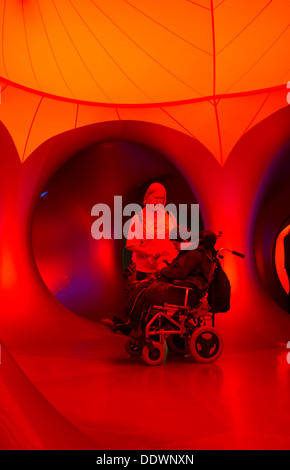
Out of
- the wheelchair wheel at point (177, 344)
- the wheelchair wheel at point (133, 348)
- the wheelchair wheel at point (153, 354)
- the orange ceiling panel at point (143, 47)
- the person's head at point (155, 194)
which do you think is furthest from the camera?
the person's head at point (155, 194)

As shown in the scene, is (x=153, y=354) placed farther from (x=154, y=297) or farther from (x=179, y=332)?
(x=154, y=297)

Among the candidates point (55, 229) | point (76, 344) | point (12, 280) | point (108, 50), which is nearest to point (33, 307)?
point (12, 280)

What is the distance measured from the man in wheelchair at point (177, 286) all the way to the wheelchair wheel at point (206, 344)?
28cm

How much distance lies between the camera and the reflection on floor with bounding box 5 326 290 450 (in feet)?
8.10

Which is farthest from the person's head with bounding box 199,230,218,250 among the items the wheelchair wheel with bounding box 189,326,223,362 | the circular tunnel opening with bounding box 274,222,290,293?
the circular tunnel opening with bounding box 274,222,290,293

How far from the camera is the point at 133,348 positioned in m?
5.07

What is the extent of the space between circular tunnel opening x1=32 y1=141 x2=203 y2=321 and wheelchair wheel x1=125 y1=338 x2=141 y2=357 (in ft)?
11.6

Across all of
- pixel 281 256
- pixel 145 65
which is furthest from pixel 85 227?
pixel 145 65

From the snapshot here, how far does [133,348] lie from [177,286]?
84 cm

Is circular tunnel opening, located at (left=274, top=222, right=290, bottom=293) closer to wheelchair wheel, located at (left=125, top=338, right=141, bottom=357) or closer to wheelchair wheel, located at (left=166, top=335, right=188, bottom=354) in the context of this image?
wheelchair wheel, located at (left=166, top=335, right=188, bottom=354)

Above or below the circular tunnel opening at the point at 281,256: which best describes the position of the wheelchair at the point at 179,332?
below

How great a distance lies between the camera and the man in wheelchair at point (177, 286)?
4.66 meters

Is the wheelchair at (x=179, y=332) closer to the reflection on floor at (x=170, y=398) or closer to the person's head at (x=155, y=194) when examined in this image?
the reflection on floor at (x=170, y=398)

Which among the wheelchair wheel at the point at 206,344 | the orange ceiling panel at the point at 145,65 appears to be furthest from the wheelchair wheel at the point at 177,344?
the orange ceiling panel at the point at 145,65
